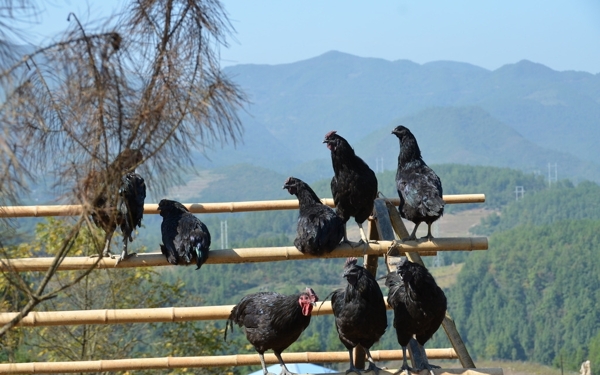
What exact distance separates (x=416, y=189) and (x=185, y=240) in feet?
5.42

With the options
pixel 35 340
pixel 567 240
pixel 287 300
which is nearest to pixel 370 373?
pixel 287 300

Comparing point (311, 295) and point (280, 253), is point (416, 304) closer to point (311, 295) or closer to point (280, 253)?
point (311, 295)

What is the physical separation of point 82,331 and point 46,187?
40.1 feet

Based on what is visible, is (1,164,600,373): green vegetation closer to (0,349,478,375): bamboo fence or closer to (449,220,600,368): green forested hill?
(449,220,600,368): green forested hill

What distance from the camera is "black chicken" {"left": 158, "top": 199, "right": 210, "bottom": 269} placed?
534 cm

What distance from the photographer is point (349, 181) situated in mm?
5934

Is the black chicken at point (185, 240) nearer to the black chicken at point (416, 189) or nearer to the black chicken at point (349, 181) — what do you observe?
the black chicken at point (349, 181)

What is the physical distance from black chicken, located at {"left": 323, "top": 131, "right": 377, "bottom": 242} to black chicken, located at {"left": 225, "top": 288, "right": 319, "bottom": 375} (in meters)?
0.90

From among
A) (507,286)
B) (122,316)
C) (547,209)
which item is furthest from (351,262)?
A: (547,209)

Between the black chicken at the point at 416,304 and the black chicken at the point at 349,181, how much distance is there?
84 cm

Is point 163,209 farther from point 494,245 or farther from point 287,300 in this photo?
point 494,245

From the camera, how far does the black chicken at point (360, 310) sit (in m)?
5.10

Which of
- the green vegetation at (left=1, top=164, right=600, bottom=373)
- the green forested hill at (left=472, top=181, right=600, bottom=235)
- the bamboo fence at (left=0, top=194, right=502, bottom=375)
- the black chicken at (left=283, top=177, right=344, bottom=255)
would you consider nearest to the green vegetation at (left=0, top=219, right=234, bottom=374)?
the bamboo fence at (left=0, top=194, right=502, bottom=375)

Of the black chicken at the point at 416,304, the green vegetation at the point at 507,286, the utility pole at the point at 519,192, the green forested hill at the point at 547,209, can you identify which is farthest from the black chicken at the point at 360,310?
the utility pole at the point at 519,192
